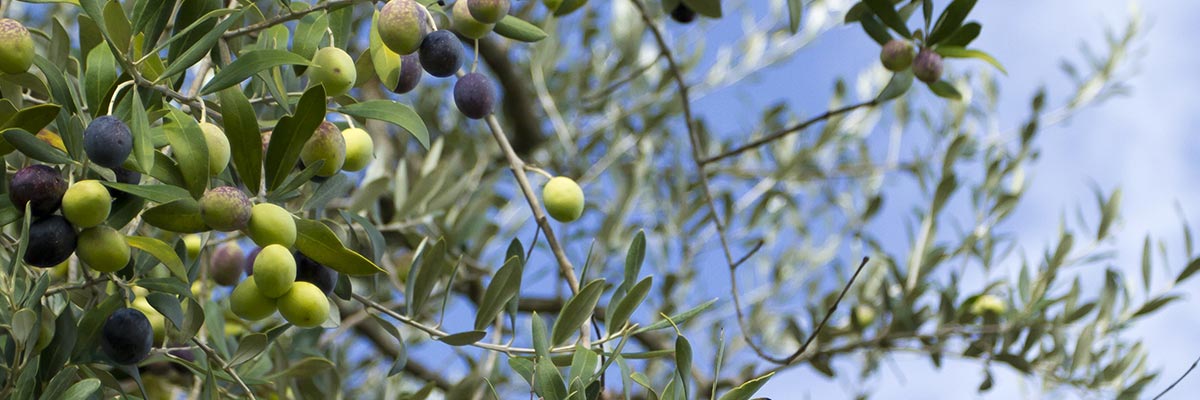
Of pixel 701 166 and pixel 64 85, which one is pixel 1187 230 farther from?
pixel 64 85

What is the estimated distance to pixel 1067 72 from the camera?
3.79m

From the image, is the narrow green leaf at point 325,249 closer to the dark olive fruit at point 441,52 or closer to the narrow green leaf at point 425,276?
the dark olive fruit at point 441,52

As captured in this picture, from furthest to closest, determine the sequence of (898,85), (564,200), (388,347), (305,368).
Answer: (388,347), (898,85), (305,368), (564,200)

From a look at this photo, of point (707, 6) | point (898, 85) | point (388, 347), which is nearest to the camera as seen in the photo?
point (898, 85)

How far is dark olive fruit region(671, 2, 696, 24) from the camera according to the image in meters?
1.82

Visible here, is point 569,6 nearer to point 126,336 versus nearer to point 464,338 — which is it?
point 464,338

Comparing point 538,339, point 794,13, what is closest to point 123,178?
point 538,339

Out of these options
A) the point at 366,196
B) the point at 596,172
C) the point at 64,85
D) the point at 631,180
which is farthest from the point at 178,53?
the point at 596,172

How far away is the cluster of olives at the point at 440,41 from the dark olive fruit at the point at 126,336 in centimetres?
33

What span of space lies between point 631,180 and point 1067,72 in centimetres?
168

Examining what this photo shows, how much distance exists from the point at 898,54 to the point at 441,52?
66 cm

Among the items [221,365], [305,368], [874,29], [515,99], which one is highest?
[874,29]

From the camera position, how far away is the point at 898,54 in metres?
1.52

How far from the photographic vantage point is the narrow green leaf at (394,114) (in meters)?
1.05
